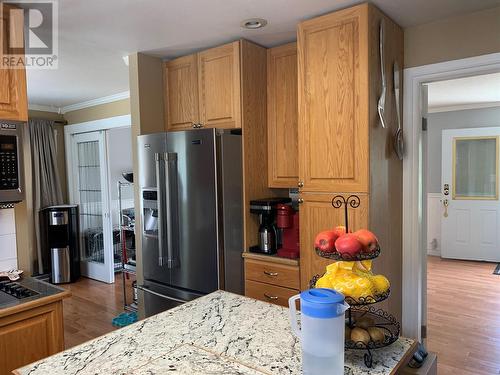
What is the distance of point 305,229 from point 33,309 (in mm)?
1578

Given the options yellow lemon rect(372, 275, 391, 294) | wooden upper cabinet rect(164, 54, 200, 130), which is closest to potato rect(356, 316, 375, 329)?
yellow lemon rect(372, 275, 391, 294)

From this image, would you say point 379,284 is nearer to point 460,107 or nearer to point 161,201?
point 161,201

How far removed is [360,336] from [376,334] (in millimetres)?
62

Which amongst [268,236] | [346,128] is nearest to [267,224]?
[268,236]

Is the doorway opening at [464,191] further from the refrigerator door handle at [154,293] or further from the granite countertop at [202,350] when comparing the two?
the granite countertop at [202,350]

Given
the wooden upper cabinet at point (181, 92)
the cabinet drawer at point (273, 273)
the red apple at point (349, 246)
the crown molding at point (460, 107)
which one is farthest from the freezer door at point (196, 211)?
the crown molding at point (460, 107)

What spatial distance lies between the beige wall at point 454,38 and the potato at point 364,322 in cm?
194

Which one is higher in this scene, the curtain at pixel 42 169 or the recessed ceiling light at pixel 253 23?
the recessed ceiling light at pixel 253 23

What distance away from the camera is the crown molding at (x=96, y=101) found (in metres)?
4.68

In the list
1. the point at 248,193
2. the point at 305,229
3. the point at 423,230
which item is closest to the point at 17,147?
the point at 248,193

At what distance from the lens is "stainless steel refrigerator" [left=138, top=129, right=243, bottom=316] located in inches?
103

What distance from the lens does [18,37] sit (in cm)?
201

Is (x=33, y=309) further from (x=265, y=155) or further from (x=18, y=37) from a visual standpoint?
(x=265, y=155)

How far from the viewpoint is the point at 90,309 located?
417 cm
